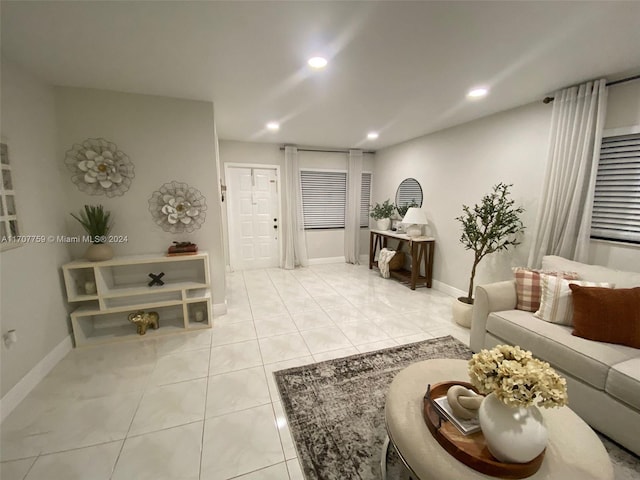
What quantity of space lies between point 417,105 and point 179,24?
2.39m

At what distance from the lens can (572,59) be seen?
1.97 meters

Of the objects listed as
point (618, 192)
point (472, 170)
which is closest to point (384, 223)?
point (472, 170)

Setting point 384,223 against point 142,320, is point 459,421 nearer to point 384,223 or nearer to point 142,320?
point 142,320

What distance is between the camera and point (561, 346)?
1.75 meters

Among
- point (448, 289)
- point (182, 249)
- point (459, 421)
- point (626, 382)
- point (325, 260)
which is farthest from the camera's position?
point (325, 260)

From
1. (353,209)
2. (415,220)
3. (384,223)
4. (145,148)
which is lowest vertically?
(384,223)

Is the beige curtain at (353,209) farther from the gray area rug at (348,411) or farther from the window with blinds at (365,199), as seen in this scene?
the gray area rug at (348,411)

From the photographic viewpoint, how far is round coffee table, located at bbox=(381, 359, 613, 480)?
96 centimetres

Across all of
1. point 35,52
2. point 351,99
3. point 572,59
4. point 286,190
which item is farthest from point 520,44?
point 286,190

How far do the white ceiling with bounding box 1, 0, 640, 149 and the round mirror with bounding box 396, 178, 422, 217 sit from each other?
178cm

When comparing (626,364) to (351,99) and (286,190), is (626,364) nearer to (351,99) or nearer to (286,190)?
(351,99)

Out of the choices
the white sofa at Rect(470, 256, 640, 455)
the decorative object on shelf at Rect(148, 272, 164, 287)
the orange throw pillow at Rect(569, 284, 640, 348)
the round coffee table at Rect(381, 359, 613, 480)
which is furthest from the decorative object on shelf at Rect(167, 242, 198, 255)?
the orange throw pillow at Rect(569, 284, 640, 348)

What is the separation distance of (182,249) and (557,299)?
11.1 ft

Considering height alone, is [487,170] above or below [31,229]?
above
